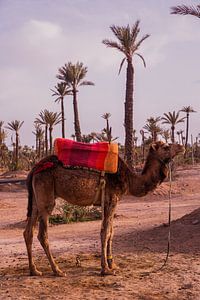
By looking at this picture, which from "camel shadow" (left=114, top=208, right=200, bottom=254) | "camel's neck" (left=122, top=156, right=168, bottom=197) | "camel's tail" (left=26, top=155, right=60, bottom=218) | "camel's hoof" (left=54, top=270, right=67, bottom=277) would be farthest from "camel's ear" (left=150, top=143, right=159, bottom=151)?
"camel's hoof" (left=54, top=270, right=67, bottom=277)

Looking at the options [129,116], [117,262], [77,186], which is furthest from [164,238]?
[129,116]

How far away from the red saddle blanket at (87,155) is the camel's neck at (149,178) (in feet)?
1.50

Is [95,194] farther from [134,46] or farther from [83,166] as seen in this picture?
[134,46]

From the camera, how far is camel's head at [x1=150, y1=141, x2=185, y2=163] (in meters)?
7.64

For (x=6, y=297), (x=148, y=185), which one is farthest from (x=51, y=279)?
(x=148, y=185)

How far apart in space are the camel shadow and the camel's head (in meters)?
2.16

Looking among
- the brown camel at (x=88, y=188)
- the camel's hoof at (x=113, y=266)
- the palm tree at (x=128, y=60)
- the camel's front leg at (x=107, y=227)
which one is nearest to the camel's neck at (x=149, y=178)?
the brown camel at (x=88, y=188)

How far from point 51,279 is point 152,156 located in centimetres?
262

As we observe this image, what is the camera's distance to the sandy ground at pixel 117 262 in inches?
244

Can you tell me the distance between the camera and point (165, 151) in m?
7.68

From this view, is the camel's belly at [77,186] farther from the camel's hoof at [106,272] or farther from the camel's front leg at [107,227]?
the camel's hoof at [106,272]

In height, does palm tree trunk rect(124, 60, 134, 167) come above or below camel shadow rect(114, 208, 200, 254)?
above

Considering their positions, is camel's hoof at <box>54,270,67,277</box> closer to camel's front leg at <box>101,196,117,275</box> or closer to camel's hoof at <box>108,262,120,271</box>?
camel's front leg at <box>101,196,117,275</box>

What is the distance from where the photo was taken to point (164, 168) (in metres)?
7.70
